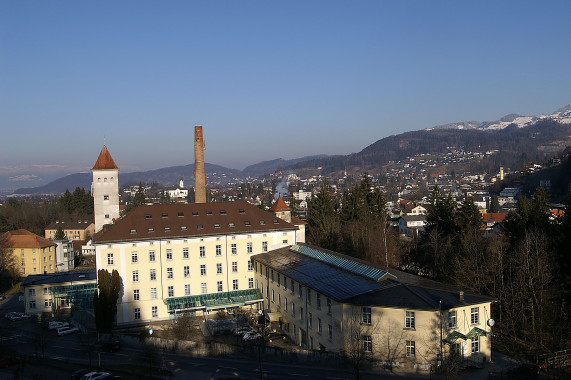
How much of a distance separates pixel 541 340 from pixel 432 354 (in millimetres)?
6469

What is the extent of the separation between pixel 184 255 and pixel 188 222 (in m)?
3.10

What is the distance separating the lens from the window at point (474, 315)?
25705mm

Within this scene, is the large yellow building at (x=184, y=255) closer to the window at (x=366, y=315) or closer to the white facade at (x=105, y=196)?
the white facade at (x=105, y=196)

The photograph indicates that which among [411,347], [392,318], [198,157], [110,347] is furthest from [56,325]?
[198,157]

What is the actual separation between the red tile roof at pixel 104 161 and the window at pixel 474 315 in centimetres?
4192

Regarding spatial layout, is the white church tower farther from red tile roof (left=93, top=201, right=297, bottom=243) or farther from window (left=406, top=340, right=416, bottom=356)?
window (left=406, top=340, right=416, bottom=356)

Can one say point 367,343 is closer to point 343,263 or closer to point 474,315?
point 474,315

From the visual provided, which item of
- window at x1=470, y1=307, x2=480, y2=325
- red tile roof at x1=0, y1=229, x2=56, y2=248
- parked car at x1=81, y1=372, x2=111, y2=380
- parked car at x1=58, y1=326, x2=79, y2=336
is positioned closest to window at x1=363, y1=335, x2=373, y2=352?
window at x1=470, y1=307, x2=480, y2=325

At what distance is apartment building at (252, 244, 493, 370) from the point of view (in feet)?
81.5

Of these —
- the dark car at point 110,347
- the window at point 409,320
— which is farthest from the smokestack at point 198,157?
the window at point 409,320

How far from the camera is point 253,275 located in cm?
4394

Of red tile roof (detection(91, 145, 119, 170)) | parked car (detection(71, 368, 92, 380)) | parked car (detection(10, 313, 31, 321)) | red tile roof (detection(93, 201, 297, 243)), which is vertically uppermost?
red tile roof (detection(91, 145, 119, 170))

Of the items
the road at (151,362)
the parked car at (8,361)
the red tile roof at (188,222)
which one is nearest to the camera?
the road at (151,362)

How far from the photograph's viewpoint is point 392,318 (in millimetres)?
25531
